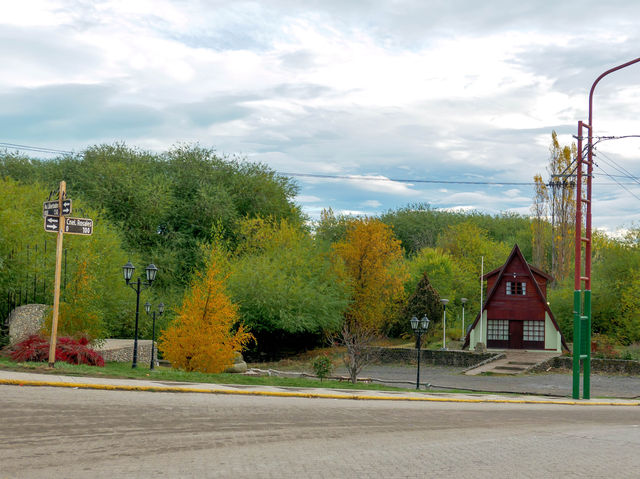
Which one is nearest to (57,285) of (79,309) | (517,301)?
(79,309)

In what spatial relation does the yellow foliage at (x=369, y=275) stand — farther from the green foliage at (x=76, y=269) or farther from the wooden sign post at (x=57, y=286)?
the wooden sign post at (x=57, y=286)

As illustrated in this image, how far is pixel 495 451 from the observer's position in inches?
409

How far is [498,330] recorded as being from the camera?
157 ft

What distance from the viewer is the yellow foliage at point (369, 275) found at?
183 ft

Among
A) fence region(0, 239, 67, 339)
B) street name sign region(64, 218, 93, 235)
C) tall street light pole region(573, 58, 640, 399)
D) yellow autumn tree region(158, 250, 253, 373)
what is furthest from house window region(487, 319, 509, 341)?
street name sign region(64, 218, 93, 235)

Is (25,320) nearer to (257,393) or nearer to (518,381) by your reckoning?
(257,393)

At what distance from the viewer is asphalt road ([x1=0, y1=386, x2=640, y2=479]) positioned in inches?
320

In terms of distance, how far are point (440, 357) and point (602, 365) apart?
10.4 m

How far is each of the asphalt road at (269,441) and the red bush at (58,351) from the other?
6.96 metres

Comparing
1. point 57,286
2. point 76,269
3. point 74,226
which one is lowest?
point 57,286

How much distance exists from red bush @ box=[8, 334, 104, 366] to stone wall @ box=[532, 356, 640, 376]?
27912 millimetres

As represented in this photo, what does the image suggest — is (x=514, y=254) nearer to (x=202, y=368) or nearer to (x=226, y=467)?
(x=202, y=368)

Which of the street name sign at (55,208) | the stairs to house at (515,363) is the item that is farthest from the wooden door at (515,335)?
the street name sign at (55,208)

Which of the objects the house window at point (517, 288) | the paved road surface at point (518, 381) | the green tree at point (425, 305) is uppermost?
the house window at point (517, 288)
